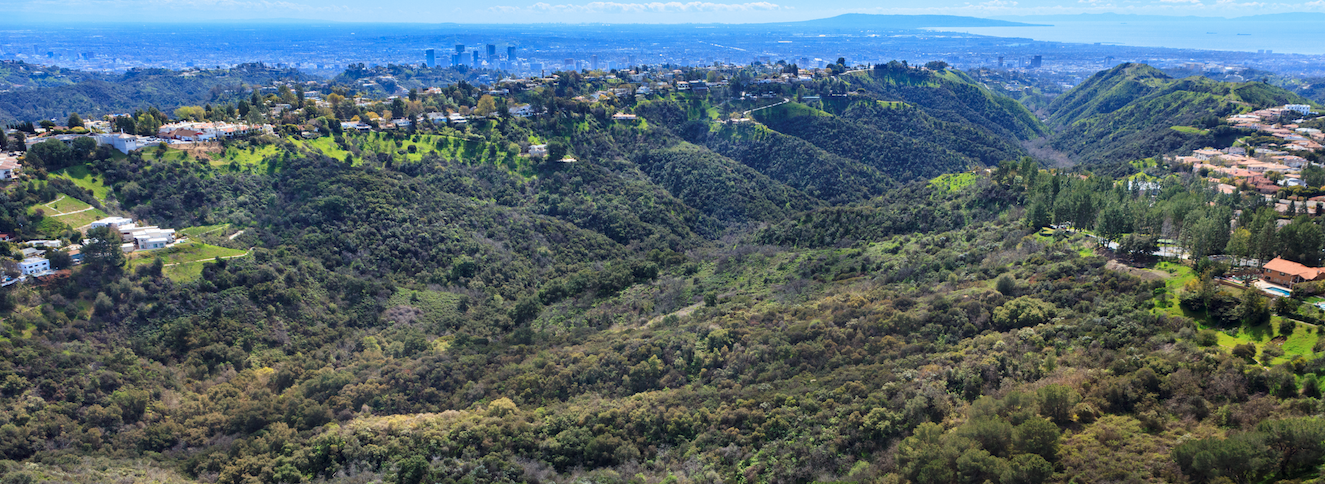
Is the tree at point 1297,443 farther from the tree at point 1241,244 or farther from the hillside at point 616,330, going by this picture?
the tree at point 1241,244

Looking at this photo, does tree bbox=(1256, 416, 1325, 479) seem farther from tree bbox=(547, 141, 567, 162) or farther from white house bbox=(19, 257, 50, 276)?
tree bbox=(547, 141, 567, 162)

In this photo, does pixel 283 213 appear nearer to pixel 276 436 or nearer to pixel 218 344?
pixel 218 344

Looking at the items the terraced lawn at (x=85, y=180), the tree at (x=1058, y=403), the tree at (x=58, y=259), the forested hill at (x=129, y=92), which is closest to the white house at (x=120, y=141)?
the terraced lawn at (x=85, y=180)

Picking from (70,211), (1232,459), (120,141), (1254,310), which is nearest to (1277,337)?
(1254,310)

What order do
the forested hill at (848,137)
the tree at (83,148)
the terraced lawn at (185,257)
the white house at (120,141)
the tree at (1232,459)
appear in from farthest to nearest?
the forested hill at (848,137) → the white house at (120,141) → the tree at (83,148) → the terraced lawn at (185,257) → the tree at (1232,459)

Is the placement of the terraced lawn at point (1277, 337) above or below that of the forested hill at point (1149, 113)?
below

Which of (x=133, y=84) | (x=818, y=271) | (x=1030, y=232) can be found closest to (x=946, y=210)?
(x=1030, y=232)

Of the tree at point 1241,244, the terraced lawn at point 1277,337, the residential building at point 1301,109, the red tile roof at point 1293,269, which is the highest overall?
the residential building at point 1301,109

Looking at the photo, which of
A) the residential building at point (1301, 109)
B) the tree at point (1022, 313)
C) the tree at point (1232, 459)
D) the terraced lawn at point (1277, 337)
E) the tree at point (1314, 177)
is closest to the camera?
the tree at point (1232, 459)
